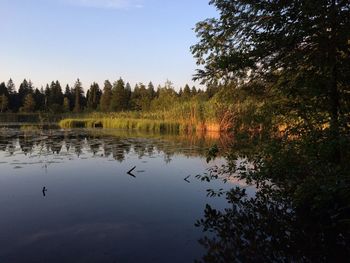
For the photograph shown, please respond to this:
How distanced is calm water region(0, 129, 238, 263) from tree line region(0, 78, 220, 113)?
35.7 metres

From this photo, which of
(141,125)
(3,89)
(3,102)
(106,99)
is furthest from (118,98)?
(141,125)

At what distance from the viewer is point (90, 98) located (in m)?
81.7

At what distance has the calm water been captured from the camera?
5492mm

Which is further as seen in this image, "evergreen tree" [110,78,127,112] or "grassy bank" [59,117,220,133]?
"evergreen tree" [110,78,127,112]

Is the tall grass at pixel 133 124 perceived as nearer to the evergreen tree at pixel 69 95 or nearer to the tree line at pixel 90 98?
the tree line at pixel 90 98

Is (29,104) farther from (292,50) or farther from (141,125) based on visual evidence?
(292,50)

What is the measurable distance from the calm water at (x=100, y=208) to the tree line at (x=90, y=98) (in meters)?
35.7

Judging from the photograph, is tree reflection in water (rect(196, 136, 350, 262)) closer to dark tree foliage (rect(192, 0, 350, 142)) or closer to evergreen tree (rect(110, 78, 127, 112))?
dark tree foliage (rect(192, 0, 350, 142))

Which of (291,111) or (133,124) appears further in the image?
(133,124)

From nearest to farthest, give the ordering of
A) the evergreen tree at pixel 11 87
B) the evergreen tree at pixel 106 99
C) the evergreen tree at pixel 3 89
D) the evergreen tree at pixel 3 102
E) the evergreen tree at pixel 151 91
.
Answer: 1. the evergreen tree at pixel 106 99
2. the evergreen tree at pixel 3 102
3. the evergreen tree at pixel 151 91
4. the evergreen tree at pixel 3 89
5. the evergreen tree at pixel 11 87

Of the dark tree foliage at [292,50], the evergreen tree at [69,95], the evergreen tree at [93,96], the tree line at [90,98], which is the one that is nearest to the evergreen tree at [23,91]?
the tree line at [90,98]

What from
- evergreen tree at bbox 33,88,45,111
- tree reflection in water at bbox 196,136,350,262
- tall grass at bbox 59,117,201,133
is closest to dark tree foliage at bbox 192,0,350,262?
tree reflection in water at bbox 196,136,350,262

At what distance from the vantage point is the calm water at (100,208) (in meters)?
5.49

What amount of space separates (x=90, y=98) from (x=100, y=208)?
3018 inches
